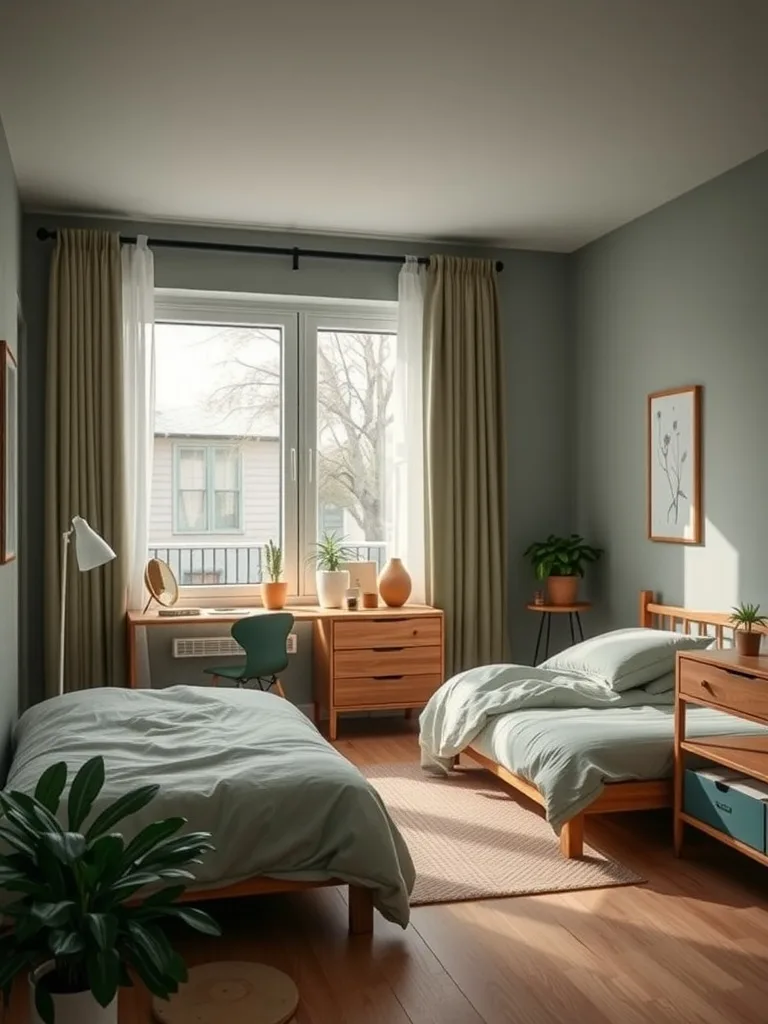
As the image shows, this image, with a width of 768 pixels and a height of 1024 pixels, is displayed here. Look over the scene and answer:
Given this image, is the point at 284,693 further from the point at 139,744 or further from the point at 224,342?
the point at 139,744

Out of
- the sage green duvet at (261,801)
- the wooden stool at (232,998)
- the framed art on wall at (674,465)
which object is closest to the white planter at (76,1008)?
the wooden stool at (232,998)

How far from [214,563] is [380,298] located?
181cm

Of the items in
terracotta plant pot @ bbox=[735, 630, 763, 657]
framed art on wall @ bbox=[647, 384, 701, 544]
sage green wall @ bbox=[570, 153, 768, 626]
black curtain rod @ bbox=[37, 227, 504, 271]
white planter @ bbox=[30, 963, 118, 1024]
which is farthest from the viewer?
black curtain rod @ bbox=[37, 227, 504, 271]

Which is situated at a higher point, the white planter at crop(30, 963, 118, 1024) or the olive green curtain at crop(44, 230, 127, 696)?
the olive green curtain at crop(44, 230, 127, 696)

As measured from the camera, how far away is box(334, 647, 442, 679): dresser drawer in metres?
5.50

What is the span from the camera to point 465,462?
600cm

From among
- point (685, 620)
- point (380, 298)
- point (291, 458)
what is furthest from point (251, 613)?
point (685, 620)

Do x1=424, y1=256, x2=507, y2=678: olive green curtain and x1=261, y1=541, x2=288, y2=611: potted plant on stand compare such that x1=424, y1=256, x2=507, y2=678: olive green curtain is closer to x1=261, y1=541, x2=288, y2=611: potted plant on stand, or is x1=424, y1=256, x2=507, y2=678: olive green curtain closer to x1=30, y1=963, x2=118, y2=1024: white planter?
x1=261, y1=541, x2=288, y2=611: potted plant on stand

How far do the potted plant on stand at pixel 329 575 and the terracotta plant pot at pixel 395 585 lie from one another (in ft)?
0.69

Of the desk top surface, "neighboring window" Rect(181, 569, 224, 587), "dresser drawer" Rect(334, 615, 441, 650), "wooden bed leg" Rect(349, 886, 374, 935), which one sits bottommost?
"wooden bed leg" Rect(349, 886, 374, 935)

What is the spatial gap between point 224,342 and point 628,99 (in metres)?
2.82

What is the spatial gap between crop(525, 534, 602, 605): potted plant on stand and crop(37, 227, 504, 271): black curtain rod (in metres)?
1.67

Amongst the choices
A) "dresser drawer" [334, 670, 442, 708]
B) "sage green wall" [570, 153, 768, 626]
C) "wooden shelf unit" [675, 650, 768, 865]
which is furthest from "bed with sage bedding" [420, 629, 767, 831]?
"dresser drawer" [334, 670, 442, 708]

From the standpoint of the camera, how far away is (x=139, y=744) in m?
3.38
